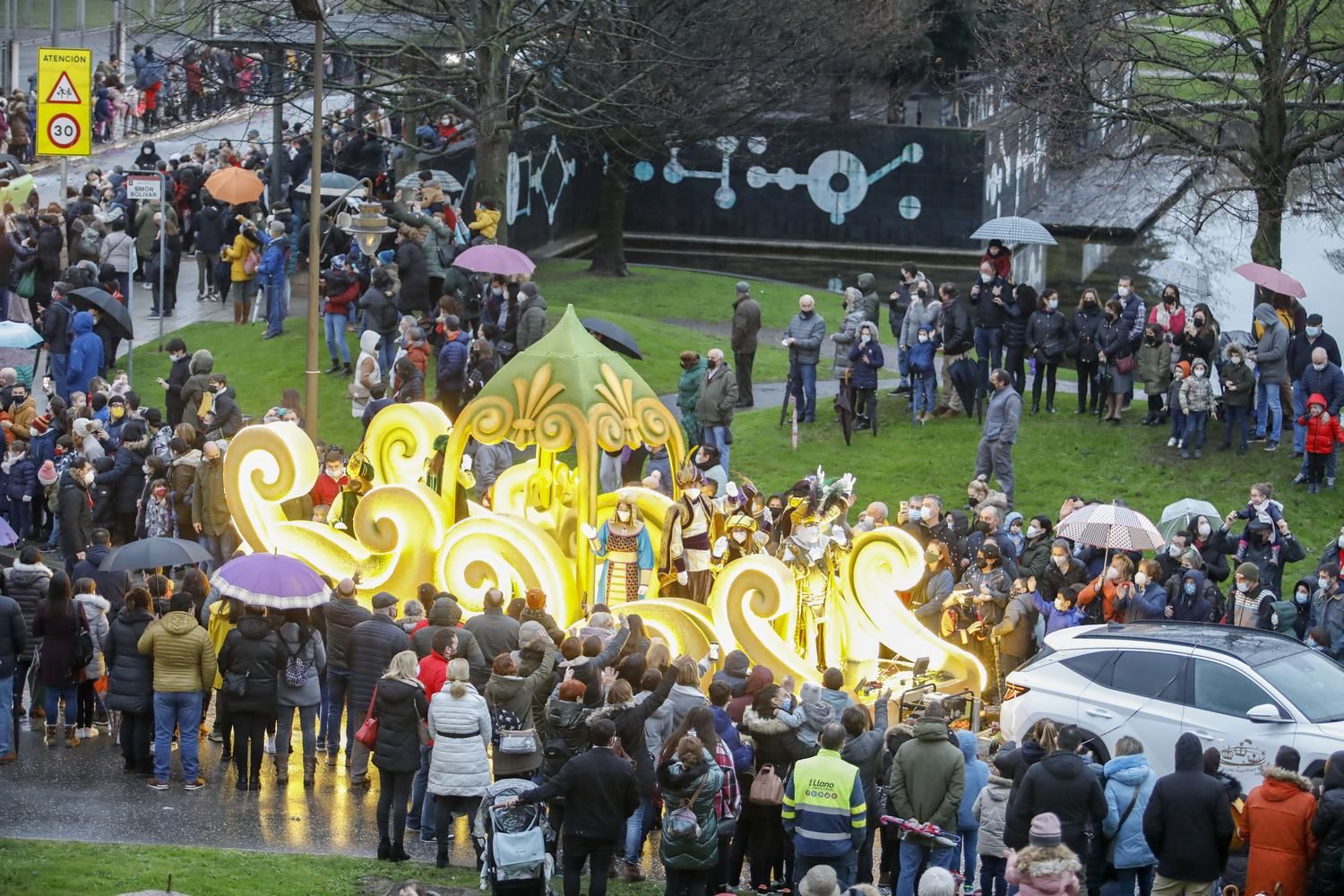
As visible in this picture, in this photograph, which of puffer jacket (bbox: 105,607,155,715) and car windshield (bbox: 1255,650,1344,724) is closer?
car windshield (bbox: 1255,650,1344,724)

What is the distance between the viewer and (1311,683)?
48.2 feet


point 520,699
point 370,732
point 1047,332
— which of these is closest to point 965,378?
point 1047,332

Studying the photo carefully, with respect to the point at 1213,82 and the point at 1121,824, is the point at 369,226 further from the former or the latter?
the point at 1121,824

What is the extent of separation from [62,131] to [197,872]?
17.0m

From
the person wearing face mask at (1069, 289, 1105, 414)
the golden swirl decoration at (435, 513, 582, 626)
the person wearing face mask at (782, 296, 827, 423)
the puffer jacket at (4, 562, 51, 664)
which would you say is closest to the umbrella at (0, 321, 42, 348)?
the puffer jacket at (4, 562, 51, 664)

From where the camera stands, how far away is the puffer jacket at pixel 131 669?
15.1 meters

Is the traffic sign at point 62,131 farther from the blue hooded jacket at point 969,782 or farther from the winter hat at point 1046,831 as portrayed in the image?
the winter hat at point 1046,831

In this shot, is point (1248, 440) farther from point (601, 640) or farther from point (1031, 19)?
point (601, 640)

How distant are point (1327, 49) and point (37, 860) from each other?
66.2 ft

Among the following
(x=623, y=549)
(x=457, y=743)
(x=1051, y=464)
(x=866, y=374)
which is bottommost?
(x=457, y=743)

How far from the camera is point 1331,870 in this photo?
38.1ft

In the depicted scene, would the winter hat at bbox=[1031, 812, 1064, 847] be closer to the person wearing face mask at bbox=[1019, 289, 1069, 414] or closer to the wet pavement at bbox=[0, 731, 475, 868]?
the wet pavement at bbox=[0, 731, 475, 868]

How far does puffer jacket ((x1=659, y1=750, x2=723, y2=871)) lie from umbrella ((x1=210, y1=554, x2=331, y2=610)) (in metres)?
3.98

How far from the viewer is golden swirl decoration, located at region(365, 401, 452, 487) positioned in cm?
1884
